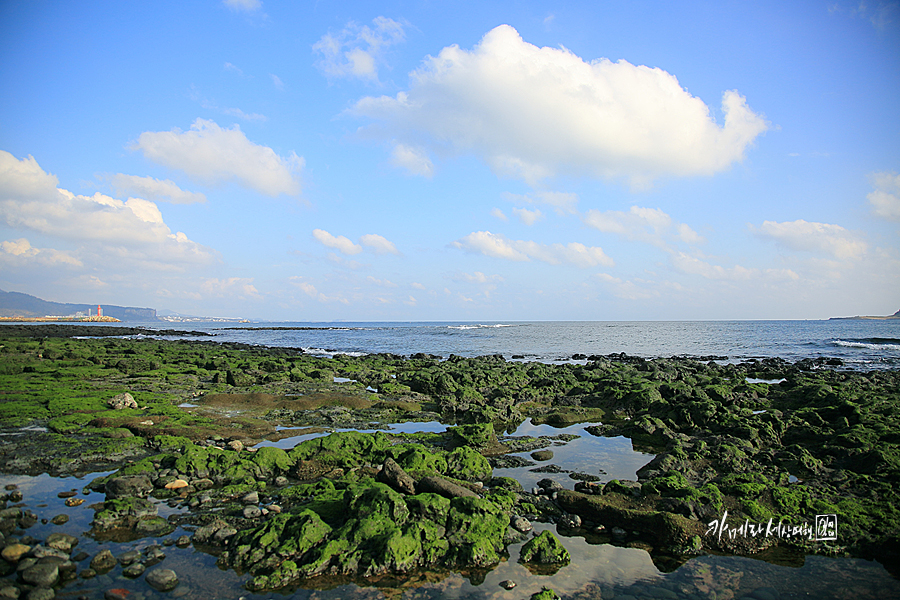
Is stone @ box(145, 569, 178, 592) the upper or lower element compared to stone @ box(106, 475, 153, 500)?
lower

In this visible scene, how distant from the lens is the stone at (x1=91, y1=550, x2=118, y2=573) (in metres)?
5.52

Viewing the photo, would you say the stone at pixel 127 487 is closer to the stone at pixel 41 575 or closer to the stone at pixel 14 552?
the stone at pixel 14 552

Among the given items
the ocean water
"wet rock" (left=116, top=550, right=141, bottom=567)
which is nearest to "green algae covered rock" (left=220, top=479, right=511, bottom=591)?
"wet rock" (left=116, top=550, right=141, bottom=567)

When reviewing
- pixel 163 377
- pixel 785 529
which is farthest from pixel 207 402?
pixel 785 529

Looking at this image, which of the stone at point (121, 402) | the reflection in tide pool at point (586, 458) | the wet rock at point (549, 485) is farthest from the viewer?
the stone at point (121, 402)

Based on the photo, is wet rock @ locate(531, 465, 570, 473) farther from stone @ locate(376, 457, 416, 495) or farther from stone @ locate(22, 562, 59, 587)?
stone @ locate(22, 562, 59, 587)

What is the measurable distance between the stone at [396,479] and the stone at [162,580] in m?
3.34

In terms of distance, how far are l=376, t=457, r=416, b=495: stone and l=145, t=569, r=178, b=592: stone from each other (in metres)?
3.34

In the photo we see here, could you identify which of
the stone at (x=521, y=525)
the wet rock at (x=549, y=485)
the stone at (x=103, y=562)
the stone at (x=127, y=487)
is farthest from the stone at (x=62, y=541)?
the wet rock at (x=549, y=485)

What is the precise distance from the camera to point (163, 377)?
22.2 meters

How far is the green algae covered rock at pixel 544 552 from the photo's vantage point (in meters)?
6.12

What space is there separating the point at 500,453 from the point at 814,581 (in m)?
6.44

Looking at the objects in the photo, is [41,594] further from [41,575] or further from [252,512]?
[252,512]

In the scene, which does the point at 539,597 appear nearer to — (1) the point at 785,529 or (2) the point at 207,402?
(1) the point at 785,529
